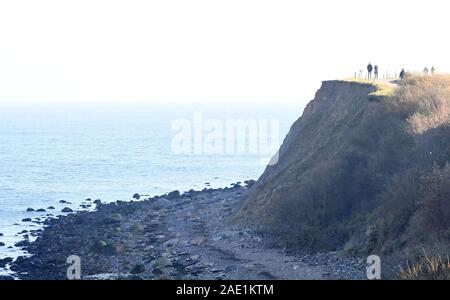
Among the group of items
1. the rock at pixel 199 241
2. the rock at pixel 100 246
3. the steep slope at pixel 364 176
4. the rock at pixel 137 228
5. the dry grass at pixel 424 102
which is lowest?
the rock at pixel 100 246

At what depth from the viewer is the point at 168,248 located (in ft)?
127

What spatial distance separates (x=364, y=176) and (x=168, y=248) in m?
10.3

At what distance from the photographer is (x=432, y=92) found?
39062 millimetres

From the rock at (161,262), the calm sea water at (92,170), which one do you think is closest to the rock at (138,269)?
the rock at (161,262)

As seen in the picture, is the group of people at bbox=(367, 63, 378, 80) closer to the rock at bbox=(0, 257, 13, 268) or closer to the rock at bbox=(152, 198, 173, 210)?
the rock at bbox=(152, 198, 173, 210)

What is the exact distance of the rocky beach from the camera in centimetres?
3088

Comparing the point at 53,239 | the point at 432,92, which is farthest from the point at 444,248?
the point at 53,239

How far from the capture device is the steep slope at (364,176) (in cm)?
3003

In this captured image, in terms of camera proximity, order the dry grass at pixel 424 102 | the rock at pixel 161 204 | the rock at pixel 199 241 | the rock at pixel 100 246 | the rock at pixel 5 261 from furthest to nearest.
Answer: the rock at pixel 161 204, the rock at pixel 100 246, the rock at pixel 5 261, the rock at pixel 199 241, the dry grass at pixel 424 102

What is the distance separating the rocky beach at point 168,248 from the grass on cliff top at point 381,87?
421 inches

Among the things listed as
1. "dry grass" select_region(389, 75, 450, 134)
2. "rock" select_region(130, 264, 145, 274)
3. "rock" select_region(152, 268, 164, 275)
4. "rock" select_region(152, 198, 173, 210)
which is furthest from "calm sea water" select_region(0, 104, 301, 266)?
"dry grass" select_region(389, 75, 450, 134)

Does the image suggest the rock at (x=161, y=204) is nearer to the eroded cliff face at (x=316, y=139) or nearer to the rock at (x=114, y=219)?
the rock at (x=114, y=219)

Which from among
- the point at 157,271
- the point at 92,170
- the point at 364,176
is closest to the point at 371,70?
the point at 364,176
